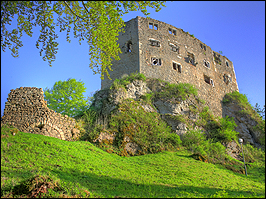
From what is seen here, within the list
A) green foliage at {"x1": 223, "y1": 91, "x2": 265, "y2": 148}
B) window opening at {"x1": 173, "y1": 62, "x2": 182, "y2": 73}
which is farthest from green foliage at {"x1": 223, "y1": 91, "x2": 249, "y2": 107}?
window opening at {"x1": 173, "y1": 62, "x2": 182, "y2": 73}

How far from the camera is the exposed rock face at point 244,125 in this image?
20.5m

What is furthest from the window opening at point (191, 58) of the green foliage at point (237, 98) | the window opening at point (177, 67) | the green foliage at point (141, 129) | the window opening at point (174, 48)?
the green foliage at point (141, 129)

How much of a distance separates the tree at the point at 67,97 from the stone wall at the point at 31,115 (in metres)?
7.60

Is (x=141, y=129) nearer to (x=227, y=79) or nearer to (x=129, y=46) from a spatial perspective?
(x=129, y=46)

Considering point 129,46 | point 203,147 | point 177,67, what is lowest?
point 203,147

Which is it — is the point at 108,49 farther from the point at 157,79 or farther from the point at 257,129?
the point at 257,129

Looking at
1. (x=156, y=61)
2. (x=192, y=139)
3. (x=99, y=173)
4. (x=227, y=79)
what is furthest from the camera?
(x=227, y=79)

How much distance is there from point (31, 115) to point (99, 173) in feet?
16.5

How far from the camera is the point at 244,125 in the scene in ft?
72.8

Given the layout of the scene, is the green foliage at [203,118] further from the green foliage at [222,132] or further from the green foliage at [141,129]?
the green foliage at [141,129]

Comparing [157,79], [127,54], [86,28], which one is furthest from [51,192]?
[127,54]

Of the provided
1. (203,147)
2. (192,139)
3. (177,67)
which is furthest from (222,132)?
(177,67)

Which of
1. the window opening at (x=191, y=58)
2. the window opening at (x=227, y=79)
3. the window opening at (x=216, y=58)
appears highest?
the window opening at (x=216, y=58)

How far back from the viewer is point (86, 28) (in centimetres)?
896
